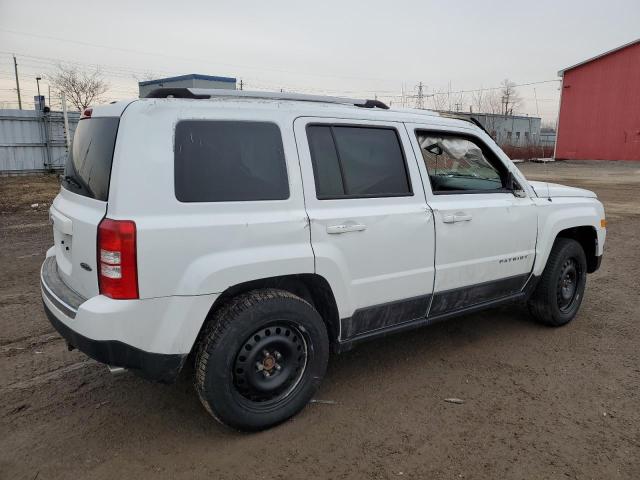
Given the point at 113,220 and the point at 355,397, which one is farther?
the point at 355,397

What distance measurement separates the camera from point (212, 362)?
2.78 meters

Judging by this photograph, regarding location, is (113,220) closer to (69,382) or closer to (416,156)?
(69,382)

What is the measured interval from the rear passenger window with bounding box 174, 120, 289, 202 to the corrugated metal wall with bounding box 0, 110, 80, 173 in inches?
711

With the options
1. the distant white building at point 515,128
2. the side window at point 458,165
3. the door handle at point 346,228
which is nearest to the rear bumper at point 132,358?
the door handle at point 346,228

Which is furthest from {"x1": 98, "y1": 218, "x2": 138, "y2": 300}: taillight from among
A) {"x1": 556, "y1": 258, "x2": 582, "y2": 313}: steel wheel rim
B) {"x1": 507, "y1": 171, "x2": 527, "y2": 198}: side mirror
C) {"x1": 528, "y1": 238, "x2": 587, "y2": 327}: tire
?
{"x1": 556, "y1": 258, "x2": 582, "y2": 313}: steel wheel rim

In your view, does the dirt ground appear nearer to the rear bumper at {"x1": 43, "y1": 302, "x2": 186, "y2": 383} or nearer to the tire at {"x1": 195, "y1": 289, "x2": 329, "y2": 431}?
the tire at {"x1": 195, "y1": 289, "x2": 329, "y2": 431}

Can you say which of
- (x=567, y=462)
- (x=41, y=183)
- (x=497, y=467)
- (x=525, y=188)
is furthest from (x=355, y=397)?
(x=41, y=183)

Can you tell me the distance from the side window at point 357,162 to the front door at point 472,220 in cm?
22

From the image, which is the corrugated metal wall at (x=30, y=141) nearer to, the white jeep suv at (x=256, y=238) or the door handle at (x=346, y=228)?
the white jeep suv at (x=256, y=238)

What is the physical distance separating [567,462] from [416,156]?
2095 mm

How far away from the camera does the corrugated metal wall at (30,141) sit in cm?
Answer: 1762

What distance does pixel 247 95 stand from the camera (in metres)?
3.17

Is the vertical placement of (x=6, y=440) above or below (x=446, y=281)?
below

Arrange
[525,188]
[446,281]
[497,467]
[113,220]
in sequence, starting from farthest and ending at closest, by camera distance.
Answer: [525,188]
[446,281]
[497,467]
[113,220]
